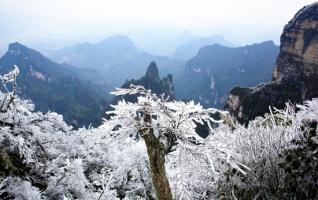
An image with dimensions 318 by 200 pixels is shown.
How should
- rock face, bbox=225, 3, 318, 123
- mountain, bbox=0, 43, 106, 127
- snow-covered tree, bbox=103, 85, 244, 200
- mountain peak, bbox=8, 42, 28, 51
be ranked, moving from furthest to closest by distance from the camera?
mountain peak, bbox=8, 42, 28, 51 → mountain, bbox=0, 43, 106, 127 → rock face, bbox=225, 3, 318, 123 → snow-covered tree, bbox=103, 85, 244, 200

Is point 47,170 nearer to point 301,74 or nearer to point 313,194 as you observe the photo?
point 313,194

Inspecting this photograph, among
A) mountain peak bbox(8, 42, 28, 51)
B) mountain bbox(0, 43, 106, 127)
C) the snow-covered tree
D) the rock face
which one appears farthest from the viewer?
mountain peak bbox(8, 42, 28, 51)

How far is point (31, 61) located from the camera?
176125mm

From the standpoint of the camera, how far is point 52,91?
161 m

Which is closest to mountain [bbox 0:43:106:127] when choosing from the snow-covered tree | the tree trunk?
the tree trunk

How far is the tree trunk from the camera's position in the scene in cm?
518

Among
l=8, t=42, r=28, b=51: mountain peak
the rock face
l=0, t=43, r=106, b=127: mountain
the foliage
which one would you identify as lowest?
l=0, t=43, r=106, b=127: mountain

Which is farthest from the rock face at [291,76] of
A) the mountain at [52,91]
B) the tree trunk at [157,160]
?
the mountain at [52,91]

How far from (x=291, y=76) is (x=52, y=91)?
118 m

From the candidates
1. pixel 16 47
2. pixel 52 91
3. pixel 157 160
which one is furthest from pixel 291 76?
pixel 16 47

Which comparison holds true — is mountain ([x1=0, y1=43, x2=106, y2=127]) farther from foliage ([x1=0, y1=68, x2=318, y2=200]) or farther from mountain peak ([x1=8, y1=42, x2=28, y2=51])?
foliage ([x1=0, y1=68, x2=318, y2=200])

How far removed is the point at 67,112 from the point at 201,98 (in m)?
70.9

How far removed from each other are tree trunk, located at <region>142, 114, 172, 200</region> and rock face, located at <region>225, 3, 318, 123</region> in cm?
4808

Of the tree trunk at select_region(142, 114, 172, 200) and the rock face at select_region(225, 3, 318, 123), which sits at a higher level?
the tree trunk at select_region(142, 114, 172, 200)
